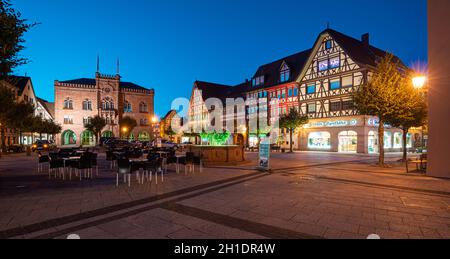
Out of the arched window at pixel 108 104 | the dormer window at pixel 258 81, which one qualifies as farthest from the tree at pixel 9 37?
the arched window at pixel 108 104

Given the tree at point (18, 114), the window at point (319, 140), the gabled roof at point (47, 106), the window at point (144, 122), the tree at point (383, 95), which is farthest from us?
the gabled roof at point (47, 106)

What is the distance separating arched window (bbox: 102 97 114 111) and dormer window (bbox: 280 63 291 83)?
123 feet

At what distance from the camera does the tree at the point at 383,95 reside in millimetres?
14445

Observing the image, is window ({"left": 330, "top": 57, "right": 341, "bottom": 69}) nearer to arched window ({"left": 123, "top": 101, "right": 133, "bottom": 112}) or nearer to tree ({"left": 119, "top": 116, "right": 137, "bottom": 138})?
tree ({"left": 119, "top": 116, "right": 137, "bottom": 138})

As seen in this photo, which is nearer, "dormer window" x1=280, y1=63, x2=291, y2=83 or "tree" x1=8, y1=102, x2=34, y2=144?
"tree" x1=8, y1=102, x2=34, y2=144

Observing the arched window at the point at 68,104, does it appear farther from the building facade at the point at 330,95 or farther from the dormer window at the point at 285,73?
the dormer window at the point at 285,73

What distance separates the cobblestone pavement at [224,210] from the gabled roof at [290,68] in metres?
28.2

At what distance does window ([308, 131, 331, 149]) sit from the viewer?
31.5 meters

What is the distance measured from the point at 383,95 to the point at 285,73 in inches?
907

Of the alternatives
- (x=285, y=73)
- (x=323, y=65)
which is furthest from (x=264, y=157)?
(x=285, y=73)

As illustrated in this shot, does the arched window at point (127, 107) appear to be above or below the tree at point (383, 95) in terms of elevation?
above

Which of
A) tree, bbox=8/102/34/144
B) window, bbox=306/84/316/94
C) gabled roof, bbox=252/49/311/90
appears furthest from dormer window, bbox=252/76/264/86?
tree, bbox=8/102/34/144
